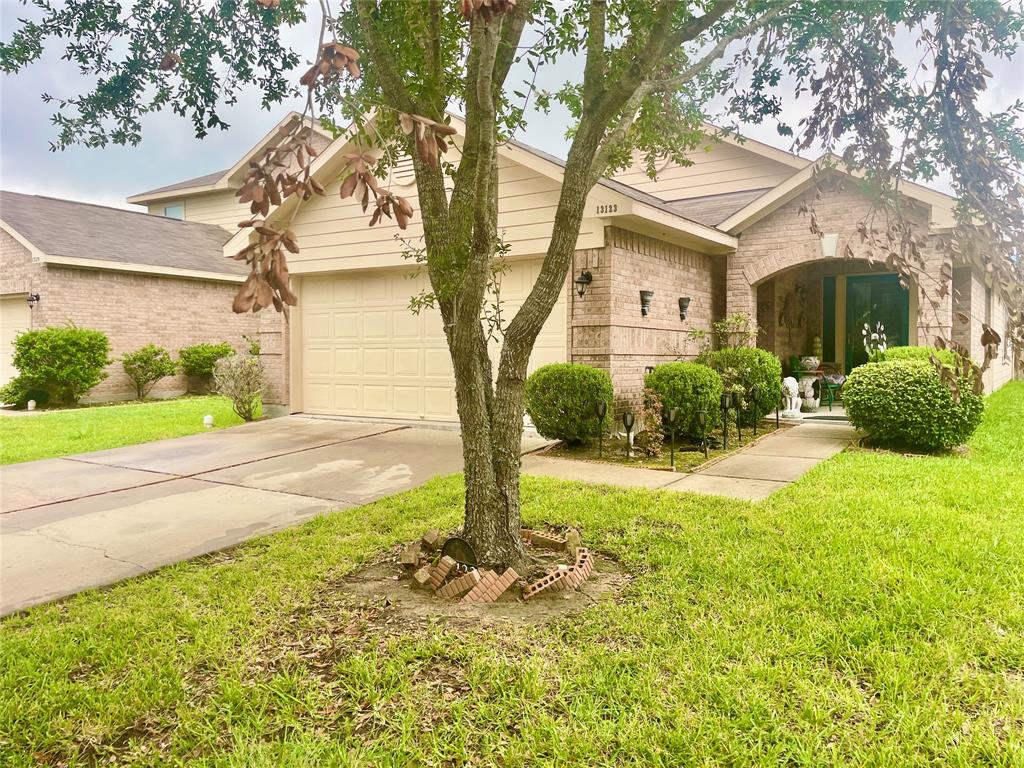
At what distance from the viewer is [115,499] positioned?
6.04 meters

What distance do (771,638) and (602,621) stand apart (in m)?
0.81

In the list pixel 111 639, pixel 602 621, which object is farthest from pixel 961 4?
pixel 111 639

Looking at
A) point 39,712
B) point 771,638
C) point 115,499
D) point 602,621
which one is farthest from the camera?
point 115,499

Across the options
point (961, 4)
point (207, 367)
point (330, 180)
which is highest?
point (330, 180)

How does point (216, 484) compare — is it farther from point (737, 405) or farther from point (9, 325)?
point (9, 325)

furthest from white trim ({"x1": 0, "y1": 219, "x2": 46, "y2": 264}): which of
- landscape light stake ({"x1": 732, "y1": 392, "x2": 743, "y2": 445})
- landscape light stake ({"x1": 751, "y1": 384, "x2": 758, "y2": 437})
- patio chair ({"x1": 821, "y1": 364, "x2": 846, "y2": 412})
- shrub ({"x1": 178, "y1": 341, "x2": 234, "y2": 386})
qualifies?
patio chair ({"x1": 821, "y1": 364, "x2": 846, "y2": 412})

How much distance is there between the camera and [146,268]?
15.7 m

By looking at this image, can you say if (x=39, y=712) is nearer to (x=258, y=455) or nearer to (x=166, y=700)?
(x=166, y=700)

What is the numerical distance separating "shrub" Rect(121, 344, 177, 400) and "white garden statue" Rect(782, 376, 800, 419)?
1410 centimetres

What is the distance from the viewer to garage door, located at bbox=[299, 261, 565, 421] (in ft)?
A: 32.7

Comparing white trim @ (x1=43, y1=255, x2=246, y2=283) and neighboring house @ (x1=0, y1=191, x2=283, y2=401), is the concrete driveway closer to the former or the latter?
neighboring house @ (x1=0, y1=191, x2=283, y2=401)

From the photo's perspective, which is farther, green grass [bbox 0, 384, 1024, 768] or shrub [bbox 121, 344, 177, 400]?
shrub [bbox 121, 344, 177, 400]

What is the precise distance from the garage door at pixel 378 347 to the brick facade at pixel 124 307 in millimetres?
2928

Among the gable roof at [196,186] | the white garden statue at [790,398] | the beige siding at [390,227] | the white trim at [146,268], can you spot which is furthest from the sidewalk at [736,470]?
the gable roof at [196,186]
